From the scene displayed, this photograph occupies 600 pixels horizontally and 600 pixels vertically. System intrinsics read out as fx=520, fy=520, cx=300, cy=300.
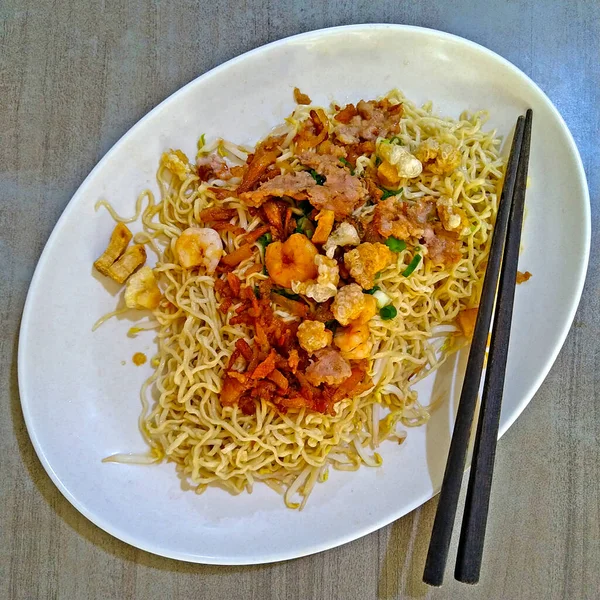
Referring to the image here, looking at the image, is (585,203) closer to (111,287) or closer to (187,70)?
(187,70)

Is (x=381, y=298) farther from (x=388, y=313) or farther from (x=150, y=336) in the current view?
(x=150, y=336)

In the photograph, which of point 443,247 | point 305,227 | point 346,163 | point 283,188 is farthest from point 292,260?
point 443,247

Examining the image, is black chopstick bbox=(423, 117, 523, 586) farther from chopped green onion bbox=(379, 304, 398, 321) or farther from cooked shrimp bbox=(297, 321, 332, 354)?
cooked shrimp bbox=(297, 321, 332, 354)

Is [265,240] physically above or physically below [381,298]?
above

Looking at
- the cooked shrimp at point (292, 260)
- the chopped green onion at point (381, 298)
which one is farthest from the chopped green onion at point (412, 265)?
the cooked shrimp at point (292, 260)

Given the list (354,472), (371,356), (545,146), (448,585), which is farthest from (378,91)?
(448,585)

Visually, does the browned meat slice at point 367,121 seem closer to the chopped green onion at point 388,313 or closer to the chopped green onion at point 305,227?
the chopped green onion at point 305,227

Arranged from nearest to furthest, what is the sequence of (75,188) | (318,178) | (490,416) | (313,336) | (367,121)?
Answer: 1. (313,336)
2. (490,416)
3. (318,178)
4. (367,121)
5. (75,188)

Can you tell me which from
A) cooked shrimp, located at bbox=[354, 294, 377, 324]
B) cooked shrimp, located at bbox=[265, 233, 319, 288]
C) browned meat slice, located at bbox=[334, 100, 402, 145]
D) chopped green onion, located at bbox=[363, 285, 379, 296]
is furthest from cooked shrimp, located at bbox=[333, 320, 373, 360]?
browned meat slice, located at bbox=[334, 100, 402, 145]
